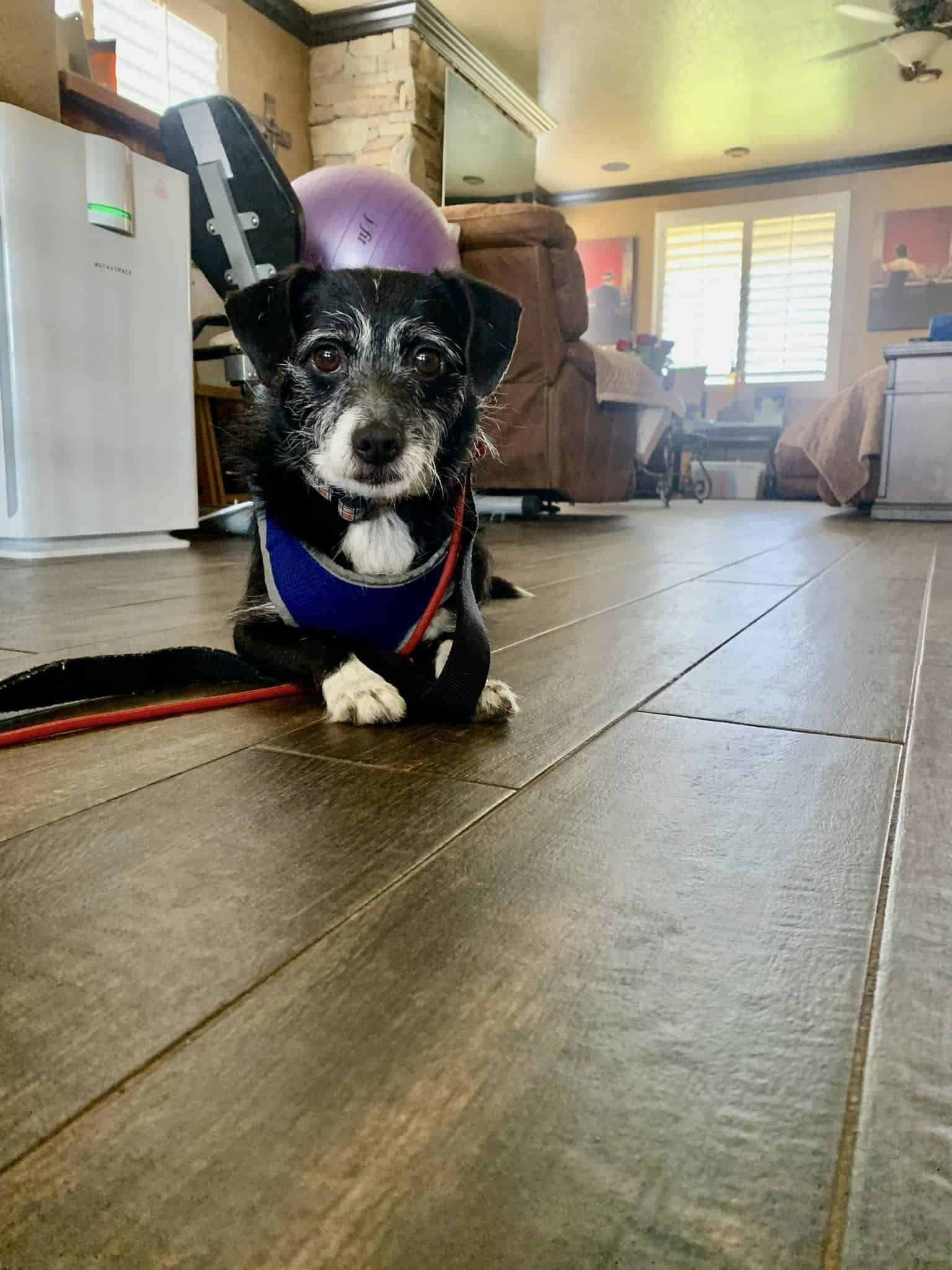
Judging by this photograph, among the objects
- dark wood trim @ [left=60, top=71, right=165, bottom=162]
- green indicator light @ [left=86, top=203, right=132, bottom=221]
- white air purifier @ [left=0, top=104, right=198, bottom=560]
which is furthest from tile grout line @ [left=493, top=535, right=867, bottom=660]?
dark wood trim @ [left=60, top=71, right=165, bottom=162]

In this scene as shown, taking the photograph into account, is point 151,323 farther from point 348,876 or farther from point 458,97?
point 458,97

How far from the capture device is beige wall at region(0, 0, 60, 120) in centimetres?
296

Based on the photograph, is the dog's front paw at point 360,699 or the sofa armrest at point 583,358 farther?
the sofa armrest at point 583,358

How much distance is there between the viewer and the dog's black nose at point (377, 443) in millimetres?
1181

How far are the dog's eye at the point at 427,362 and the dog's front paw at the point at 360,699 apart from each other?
1.53 feet

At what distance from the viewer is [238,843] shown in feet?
2.23

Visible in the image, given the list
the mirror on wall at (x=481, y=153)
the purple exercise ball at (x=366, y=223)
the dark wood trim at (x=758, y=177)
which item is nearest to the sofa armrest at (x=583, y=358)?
the purple exercise ball at (x=366, y=223)

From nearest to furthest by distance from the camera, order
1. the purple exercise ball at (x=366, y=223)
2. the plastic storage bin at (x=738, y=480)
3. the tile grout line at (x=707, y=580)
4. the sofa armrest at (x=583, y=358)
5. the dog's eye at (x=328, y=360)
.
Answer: the dog's eye at (x=328, y=360)
the tile grout line at (x=707, y=580)
the purple exercise ball at (x=366, y=223)
the sofa armrest at (x=583, y=358)
the plastic storage bin at (x=738, y=480)

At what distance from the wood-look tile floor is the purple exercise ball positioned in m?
2.61

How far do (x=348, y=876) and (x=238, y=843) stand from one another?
0.34 feet

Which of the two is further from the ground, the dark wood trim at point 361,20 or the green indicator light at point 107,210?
the dark wood trim at point 361,20

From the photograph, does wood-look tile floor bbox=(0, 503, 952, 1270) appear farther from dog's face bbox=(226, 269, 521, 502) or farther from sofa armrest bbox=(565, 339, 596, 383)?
sofa armrest bbox=(565, 339, 596, 383)

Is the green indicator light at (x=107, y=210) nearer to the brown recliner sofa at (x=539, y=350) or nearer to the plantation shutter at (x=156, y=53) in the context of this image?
the brown recliner sofa at (x=539, y=350)

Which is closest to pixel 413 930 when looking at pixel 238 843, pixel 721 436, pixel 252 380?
pixel 238 843
